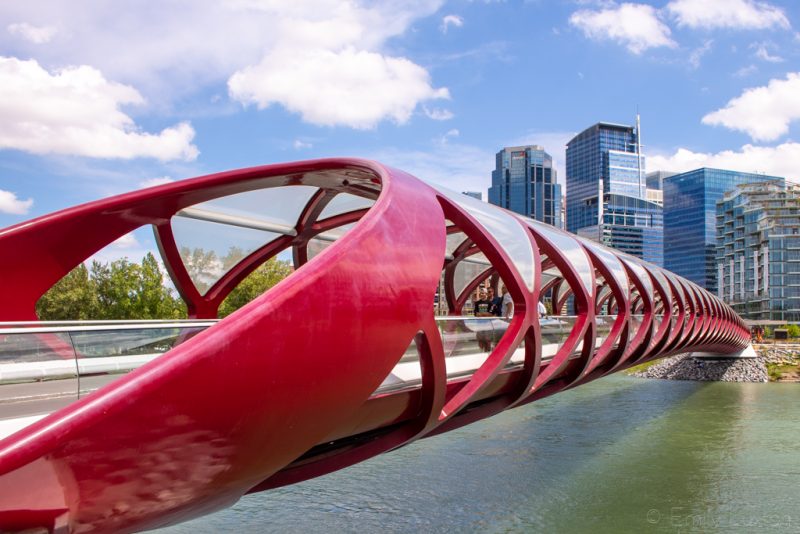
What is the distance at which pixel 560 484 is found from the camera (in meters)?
16.1

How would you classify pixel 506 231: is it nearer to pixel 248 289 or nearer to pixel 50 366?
pixel 50 366

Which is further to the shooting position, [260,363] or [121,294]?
[121,294]

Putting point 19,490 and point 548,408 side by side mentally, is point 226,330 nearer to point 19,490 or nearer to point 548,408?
point 19,490

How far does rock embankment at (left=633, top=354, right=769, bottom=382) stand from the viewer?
149ft

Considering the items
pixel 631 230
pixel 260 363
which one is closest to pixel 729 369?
pixel 260 363

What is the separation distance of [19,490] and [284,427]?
167 centimetres

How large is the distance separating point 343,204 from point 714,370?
4054 cm

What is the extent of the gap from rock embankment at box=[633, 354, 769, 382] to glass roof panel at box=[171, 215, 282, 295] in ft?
127

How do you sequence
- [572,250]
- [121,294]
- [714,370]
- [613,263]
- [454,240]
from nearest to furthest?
[572,250]
[613,263]
[454,240]
[121,294]
[714,370]

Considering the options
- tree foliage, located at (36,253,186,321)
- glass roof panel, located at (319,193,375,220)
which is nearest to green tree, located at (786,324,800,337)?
tree foliage, located at (36,253,186,321)

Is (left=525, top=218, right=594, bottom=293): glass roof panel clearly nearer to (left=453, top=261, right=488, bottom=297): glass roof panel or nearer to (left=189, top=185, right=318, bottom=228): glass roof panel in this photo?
(left=189, top=185, right=318, bottom=228): glass roof panel

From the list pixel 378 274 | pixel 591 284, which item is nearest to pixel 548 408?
pixel 591 284

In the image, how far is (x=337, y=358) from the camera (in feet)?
16.4

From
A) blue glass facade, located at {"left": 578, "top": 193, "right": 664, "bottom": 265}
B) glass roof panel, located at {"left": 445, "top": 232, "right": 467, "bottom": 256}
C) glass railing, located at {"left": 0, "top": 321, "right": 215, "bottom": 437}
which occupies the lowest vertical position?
glass railing, located at {"left": 0, "top": 321, "right": 215, "bottom": 437}
